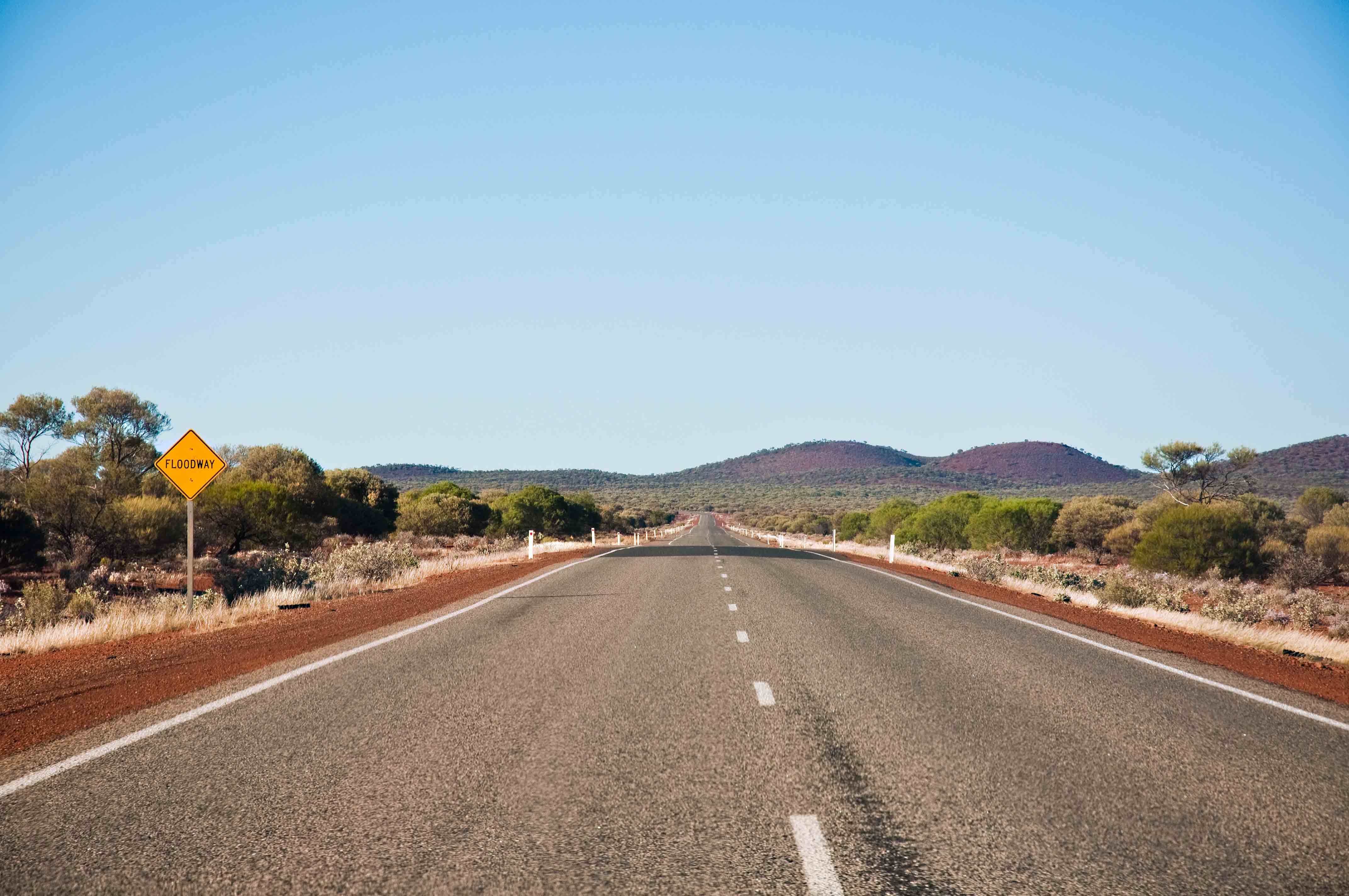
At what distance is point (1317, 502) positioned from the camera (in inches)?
2140

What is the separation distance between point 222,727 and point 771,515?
114613 millimetres

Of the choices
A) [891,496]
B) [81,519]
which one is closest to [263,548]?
[81,519]

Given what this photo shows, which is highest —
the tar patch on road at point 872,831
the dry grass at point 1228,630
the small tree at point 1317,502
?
the small tree at point 1317,502

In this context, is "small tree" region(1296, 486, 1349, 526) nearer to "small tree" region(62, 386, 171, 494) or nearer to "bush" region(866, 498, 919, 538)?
"bush" region(866, 498, 919, 538)

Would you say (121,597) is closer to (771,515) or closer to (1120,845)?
(1120,845)

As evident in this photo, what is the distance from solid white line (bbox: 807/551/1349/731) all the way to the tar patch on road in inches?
157

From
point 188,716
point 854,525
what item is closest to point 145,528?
point 188,716

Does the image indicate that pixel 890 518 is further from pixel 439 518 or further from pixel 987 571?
pixel 987 571

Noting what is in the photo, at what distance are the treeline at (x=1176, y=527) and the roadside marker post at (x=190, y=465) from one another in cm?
2956

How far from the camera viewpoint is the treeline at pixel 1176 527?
107ft

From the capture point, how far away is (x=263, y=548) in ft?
129

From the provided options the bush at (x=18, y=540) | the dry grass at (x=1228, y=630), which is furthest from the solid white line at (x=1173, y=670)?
the bush at (x=18, y=540)

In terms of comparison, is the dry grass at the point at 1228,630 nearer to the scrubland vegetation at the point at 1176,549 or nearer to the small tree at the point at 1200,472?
the scrubland vegetation at the point at 1176,549

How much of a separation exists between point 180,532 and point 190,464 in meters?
18.5
